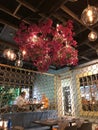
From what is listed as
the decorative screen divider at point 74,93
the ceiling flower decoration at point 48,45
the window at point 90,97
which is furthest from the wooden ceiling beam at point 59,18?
the window at point 90,97

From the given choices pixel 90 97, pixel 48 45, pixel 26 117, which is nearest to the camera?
pixel 48 45

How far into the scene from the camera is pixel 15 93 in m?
9.81

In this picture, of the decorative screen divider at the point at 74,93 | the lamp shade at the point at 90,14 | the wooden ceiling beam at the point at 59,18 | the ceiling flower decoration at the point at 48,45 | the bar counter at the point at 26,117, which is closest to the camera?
the lamp shade at the point at 90,14

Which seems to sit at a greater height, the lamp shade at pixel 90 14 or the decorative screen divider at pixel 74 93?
the lamp shade at pixel 90 14

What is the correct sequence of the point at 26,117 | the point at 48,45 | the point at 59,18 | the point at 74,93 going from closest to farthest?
the point at 48,45
the point at 59,18
the point at 26,117
the point at 74,93

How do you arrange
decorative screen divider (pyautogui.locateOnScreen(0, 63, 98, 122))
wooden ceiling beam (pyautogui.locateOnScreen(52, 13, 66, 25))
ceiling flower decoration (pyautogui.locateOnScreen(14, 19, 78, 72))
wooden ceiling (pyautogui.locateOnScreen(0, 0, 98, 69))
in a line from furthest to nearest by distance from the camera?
decorative screen divider (pyautogui.locateOnScreen(0, 63, 98, 122)) → wooden ceiling beam (pyautogui.locateOnScreen(52, 13, 66, 25)) → wooden ceiling (pyautogui.locateOnScreen(0, 0, 98, 69)) → ceiling flower decoration (pyautogui.locateOnScreen(14, 19, 78, 72))

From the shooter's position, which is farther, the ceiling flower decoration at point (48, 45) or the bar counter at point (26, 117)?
the bar counter at point (26, 117)

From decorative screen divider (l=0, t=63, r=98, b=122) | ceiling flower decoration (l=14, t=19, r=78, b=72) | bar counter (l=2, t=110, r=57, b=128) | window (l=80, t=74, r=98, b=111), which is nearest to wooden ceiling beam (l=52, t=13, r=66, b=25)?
ceiling flower decoration (l=14, t=19, r=78, b=72)

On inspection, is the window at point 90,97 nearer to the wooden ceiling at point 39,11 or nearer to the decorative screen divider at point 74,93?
the decorative screen divider at point 74,93

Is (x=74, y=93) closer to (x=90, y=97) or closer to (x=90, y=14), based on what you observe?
(x=90, y=97)

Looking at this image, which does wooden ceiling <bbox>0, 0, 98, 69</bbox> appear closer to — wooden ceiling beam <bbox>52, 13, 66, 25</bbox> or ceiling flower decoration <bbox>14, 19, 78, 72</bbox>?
wooden ceiling beam <bbox>52, 13, 66, 25</bbox>

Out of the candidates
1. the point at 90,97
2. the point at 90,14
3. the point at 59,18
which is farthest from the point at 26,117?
the point at 90,14

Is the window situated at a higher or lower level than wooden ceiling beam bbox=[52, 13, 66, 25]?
lower

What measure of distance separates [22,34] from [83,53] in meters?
3.63
